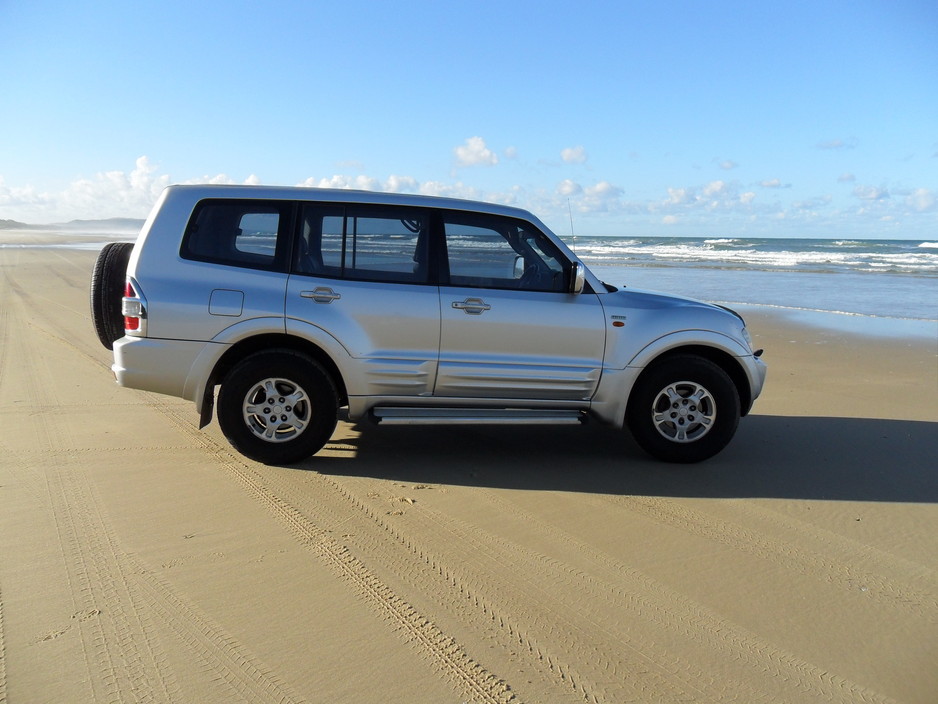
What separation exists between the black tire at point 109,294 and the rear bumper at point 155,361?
0.33m

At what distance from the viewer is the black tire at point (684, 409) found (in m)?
5.56

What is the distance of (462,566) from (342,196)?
275 centimetres

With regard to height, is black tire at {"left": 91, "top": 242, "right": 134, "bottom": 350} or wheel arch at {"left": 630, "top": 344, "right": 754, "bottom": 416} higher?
black tire at {"left": 91, "top": 242, "right": 134, "bottom": 350}

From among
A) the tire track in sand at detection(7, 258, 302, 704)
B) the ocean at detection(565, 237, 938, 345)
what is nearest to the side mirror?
the tire track in sand at detection(7, 258, 302, 704)

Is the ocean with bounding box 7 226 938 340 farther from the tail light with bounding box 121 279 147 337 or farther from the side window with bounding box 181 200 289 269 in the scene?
the tail light with bounding box 121 279 147 337

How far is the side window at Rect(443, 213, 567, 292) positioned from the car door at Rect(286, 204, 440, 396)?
0.22 metres

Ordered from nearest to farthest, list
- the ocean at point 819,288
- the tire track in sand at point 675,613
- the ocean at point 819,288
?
the tire track in sand at point 675,613
the ocean at point 819,288
the ocean at point 819,288

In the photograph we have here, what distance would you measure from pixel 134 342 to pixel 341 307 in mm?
1333

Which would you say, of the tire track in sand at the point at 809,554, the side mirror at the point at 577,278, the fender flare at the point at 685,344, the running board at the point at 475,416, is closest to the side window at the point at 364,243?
the running board at the point at 475,416

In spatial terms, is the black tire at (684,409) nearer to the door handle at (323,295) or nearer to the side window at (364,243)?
the side window at (364,243)

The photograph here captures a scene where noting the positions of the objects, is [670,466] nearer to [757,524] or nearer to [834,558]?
[757,524]

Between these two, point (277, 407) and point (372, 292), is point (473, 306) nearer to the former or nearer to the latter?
point (372, 292)

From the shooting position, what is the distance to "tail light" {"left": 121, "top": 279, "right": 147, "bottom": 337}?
16.7 feet

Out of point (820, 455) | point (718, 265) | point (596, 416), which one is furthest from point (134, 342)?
point (718, 265)
